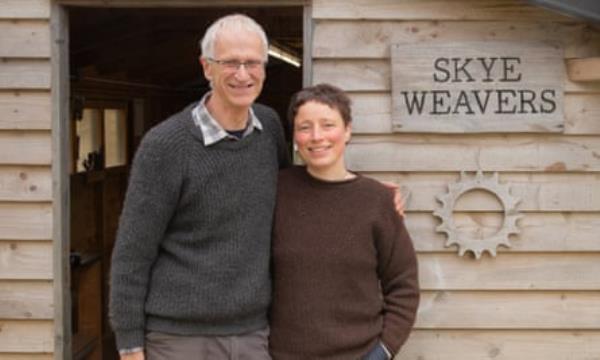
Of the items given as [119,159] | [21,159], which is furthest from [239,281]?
[119,159]

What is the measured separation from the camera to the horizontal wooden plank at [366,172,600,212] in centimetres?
287

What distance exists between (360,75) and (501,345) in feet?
3.71

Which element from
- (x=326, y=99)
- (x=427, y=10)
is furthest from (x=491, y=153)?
(x=326, y=99)

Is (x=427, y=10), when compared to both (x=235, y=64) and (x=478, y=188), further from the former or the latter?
(x=235, y=64)

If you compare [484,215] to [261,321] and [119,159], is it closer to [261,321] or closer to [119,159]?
[261,321]

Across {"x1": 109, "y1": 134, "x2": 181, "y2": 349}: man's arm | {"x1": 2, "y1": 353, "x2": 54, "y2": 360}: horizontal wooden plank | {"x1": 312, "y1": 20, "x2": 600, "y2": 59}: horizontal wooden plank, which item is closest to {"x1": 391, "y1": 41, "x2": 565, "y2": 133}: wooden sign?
{"x1": 312, "y1": 20, "x2": 600, "y2": 59}: horizontal wooden plank

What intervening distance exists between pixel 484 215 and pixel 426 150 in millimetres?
317

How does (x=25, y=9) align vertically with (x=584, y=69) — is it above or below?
above

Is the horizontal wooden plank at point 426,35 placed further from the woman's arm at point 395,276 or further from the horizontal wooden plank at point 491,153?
the woman's arm at point 395,276

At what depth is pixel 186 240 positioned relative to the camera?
2141mm

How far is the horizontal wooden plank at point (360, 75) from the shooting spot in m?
2.85

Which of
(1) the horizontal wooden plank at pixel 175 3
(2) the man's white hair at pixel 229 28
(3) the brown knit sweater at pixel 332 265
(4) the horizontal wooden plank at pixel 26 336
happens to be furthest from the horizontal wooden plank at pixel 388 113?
(4) the horizontal wooden plank at pixel 26 336

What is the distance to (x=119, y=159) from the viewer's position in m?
6.40

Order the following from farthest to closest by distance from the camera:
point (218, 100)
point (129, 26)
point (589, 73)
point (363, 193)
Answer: point (129, 26) → point (589, 73) → point (363, 193) → point (218, 100)
